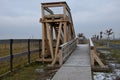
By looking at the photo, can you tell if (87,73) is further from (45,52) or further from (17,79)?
(45,52)

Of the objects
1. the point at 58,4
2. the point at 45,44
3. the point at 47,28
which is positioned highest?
the point at 58,4

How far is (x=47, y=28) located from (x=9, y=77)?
17.3 ft

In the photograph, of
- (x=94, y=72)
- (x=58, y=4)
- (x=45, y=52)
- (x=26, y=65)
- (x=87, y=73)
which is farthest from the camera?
(x=45, y=52)

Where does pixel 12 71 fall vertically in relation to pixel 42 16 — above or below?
below

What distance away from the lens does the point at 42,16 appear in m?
13.8

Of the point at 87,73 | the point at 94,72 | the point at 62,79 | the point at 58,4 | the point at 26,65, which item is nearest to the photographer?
the point at 62,79

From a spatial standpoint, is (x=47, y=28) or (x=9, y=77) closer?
(x=9, y=77)

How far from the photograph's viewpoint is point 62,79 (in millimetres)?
7809

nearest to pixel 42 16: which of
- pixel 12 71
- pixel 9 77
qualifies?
pixel 12 71

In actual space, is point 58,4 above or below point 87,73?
above

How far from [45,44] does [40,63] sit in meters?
1.63

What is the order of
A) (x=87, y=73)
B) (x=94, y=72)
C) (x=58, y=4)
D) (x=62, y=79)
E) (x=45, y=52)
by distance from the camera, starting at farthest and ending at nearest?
(x=45, y=52) < (x=58, y=4) < (x=94, y=72) < (x=87, y=73) < (x=62, y=79)

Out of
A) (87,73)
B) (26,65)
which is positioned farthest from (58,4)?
(87,73)

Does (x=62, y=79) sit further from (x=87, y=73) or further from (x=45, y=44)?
(x=45, y=44)
